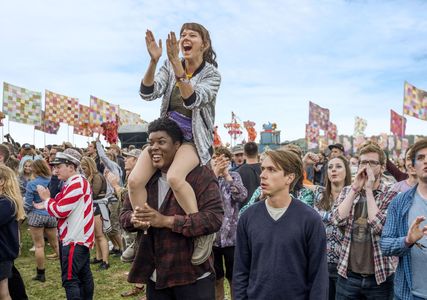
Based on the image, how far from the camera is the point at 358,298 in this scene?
359 centimetres

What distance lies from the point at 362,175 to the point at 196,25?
1.87m

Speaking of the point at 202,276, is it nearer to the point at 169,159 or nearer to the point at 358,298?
the point at 169,159

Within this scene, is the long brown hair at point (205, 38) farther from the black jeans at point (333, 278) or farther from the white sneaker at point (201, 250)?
the black jeans at point (333, 278)

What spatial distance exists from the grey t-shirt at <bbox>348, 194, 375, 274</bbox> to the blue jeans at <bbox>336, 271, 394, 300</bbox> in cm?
7

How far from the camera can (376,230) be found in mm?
3418

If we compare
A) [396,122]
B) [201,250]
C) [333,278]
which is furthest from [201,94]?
[396,122]

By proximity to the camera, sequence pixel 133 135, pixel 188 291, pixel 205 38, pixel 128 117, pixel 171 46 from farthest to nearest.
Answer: pixel 128 117 < pixel 133 135 < pixel 205 38 < pixel 188 291 < pixel 171 46

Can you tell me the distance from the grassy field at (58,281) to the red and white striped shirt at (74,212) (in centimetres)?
188

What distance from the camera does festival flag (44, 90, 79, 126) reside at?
21.3 metres

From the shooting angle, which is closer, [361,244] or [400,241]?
[400,241]

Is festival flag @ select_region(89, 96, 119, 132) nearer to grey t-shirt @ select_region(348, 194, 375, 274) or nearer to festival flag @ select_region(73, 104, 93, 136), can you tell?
festival flag @ select_region(73, 104, 93, 136)

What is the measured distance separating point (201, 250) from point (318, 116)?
3203 cm

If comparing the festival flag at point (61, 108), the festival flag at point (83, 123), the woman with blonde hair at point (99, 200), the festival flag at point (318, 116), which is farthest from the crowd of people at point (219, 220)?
the festival flag at point (318, 116)

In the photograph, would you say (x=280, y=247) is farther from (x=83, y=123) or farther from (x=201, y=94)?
(x=83, y=123)
